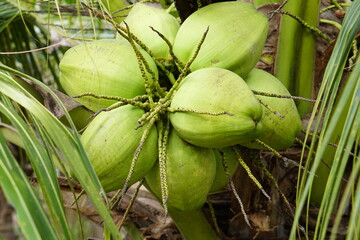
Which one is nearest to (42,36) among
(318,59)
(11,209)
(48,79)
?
(48,79)

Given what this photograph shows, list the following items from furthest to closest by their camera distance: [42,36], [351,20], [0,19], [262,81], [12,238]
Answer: [42,36] < [0,19] < [262,81] < [351,20] < [12,238]

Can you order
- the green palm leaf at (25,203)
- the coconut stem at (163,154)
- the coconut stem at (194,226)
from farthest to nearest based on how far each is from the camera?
the coconut stem at (194,226)
the coconut stem at (163,154)
the green palm leaf at (25,203)

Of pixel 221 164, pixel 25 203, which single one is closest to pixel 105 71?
pixel 221 164

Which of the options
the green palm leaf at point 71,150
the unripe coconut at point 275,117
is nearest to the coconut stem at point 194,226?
the unripe coconut at point 275,117

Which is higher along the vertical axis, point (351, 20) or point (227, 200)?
point (351, 20)

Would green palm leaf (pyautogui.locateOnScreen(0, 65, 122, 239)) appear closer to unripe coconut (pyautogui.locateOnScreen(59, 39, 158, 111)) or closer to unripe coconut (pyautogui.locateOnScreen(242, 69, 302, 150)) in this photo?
unripe coconut (pyautogui.locateOnScreen(59, 39, 158, 111))

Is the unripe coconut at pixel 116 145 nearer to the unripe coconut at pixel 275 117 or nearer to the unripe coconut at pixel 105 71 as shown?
the unripe coconut at pixel 105 71

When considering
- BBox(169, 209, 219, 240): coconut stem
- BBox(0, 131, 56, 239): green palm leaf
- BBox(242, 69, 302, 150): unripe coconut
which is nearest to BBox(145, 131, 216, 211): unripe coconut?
BBox(242, 69, 302, 150): unripe coconut

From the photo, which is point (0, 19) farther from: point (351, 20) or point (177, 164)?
point (351, 20)
